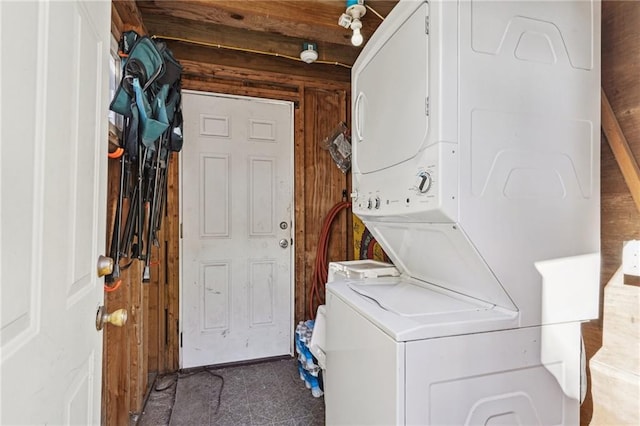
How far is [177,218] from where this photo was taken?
8.75 ft

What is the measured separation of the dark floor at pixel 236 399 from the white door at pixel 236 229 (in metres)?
0.20

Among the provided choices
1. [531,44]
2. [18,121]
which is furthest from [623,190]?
[18,121]

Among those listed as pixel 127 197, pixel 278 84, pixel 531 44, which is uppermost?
pixel 278 84

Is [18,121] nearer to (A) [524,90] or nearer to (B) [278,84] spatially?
(A) [524,90]

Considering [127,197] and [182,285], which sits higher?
[127,197]

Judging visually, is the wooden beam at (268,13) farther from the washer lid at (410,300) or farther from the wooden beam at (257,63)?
the washer lid at (410,300)

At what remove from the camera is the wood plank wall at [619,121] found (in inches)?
49.1

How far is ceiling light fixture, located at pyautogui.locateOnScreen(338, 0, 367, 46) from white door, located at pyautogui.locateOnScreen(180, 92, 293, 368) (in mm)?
1053

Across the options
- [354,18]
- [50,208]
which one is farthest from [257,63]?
[50,208]

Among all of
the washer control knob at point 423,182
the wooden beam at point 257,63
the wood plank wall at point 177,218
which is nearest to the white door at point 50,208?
the wood plank wall at point 177,218

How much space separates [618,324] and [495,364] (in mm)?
601

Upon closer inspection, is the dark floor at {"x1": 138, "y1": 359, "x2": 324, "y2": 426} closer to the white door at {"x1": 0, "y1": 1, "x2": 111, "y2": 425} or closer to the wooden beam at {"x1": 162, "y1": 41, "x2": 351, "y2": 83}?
the white door at {"x1": 0, "y1": 1, "x2": 111, "y2": 425}

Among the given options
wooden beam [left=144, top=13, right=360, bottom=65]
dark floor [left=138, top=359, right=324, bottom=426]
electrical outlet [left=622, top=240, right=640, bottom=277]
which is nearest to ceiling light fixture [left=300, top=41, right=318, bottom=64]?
wooden beam [left=144, top=13, right=360, bottom=65]

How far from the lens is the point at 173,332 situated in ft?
8.71
